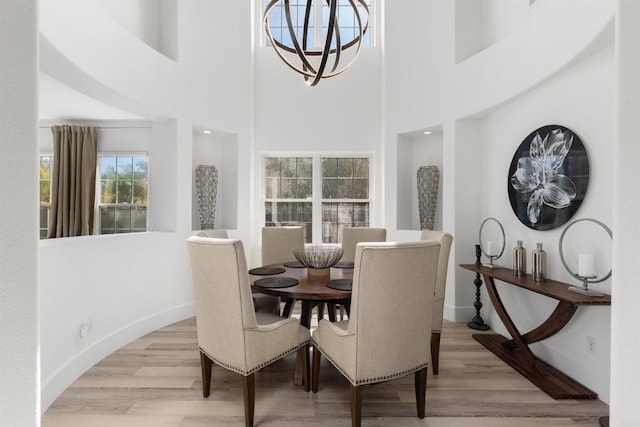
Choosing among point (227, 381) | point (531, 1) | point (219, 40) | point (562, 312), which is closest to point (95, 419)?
point (227, 381)

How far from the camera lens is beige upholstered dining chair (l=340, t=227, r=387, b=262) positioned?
3.40 metres

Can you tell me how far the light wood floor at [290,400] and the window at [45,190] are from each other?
2.52 metres

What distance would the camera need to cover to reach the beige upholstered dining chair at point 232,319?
1736 millimetres

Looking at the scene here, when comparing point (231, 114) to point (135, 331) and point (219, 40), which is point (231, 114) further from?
point (135, 331)

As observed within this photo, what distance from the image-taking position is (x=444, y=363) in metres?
2.54

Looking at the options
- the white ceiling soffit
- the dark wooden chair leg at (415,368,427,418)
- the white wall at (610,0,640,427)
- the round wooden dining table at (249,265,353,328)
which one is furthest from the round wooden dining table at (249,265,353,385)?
the white ceiling soffit

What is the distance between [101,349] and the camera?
2586 millimetres

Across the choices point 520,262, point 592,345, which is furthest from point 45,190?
point 592,345

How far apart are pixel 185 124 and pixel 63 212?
5.94 feet

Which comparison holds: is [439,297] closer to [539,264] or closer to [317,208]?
[539,264]

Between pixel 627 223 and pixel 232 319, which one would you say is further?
pixel 232 319

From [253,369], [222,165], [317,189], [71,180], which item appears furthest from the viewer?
[317,189]

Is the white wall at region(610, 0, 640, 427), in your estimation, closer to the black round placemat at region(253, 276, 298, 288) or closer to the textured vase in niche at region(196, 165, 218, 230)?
the black round placemat at region(253, 276, 298, 288)

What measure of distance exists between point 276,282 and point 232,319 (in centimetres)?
51
